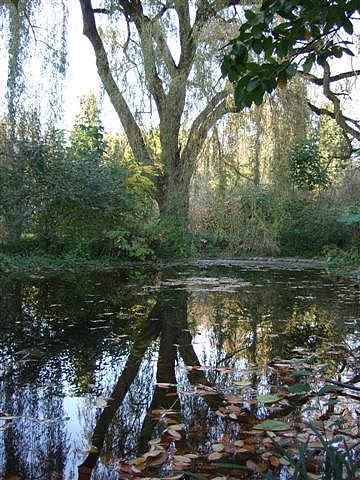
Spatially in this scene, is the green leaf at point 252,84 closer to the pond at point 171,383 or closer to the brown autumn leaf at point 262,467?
the pond at point 171,383

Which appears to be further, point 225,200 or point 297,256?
point 297,256

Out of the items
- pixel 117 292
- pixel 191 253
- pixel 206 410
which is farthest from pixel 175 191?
pixel 206 410

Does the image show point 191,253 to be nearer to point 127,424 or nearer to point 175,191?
point 175,191

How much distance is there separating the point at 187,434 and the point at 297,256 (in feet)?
34.2

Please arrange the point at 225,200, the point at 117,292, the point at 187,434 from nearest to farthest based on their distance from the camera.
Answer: the point at 187,434, the point at 117,292, the point at 225,200

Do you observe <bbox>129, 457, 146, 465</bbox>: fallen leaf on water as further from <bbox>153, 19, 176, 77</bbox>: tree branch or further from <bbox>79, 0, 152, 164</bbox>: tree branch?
<bbox>79, 0, 152, 164</bbox>: tree branch

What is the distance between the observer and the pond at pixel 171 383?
1785 millimetres

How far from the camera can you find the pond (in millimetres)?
1785

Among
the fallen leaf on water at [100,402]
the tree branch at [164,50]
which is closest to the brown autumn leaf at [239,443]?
the fallen leaf on water at [100,402]

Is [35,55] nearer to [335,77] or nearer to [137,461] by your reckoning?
[335,77]

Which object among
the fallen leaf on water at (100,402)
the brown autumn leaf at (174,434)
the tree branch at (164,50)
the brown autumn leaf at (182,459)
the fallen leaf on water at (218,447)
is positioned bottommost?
the fallen leaf on water at (218,447)

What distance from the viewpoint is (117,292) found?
5.86 meters

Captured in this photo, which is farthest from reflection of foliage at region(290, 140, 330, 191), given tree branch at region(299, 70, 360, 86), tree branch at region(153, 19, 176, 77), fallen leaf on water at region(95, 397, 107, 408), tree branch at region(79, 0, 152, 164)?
fallen leaf on water at region(95, 397, 107, 408)

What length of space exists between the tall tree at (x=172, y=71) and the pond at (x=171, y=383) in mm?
2341
